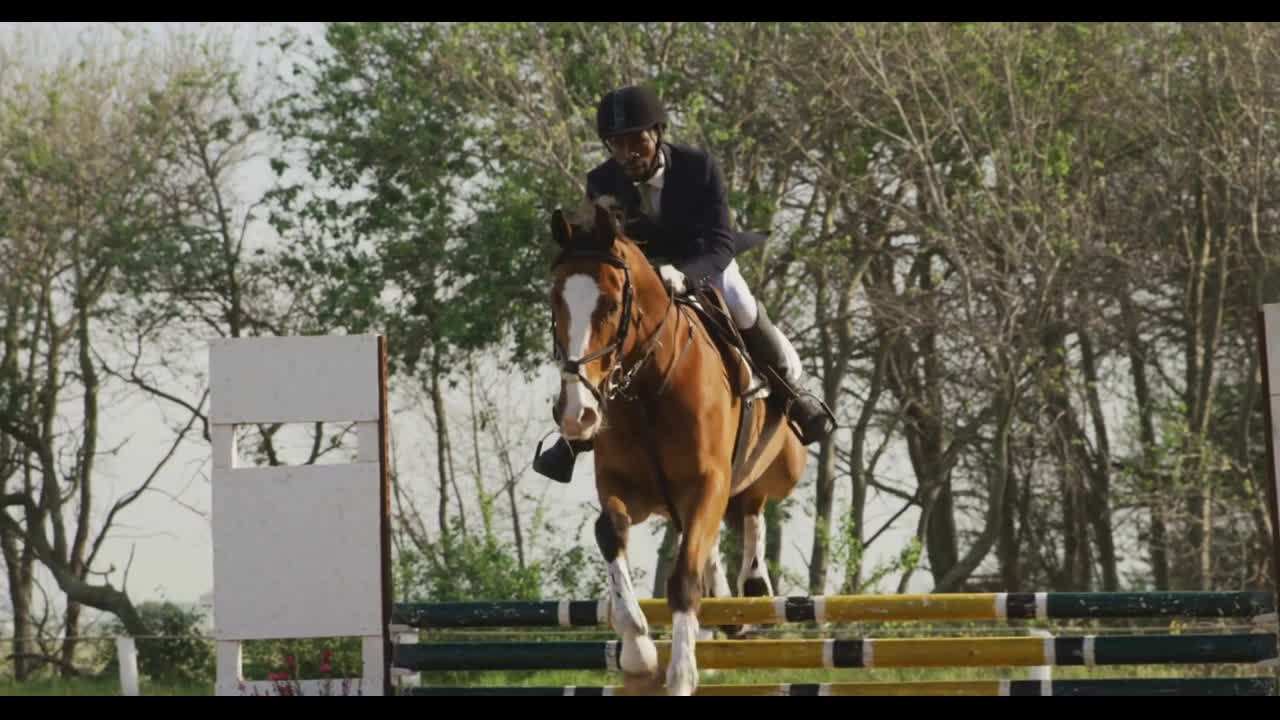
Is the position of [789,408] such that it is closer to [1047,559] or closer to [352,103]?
[352,103]

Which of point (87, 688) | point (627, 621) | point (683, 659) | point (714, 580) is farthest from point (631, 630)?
point (87, 688)

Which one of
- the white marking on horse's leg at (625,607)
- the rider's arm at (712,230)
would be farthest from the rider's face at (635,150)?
the white marking on horse's leg at (625,607)

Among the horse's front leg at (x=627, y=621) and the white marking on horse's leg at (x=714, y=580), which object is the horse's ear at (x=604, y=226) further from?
the white marking on horse's leg at (x=714, y=580)

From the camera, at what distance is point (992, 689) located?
6.33m

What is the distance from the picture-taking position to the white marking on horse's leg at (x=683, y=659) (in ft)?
19.5

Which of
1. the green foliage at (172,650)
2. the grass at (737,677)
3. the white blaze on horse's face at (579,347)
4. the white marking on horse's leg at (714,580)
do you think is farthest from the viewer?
the green foliage at (172,650)

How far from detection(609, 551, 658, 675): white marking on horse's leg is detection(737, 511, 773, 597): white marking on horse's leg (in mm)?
1810

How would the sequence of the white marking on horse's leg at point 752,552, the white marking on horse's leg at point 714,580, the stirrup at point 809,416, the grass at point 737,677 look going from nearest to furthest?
the white marking on horse's leg at point 714,580 → the stirrup at point 809,416 → the white marking on horse's leg at point 752,552 → the grass at point 737,677

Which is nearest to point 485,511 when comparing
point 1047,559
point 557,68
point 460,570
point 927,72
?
point 460,570

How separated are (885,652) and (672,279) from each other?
4.75 ft

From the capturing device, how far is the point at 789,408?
24.5 feet

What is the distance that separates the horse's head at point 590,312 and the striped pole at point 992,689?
3.60ft

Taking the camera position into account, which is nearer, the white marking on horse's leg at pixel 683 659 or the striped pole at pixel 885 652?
the white marking on horse's leg at pixel 683 659

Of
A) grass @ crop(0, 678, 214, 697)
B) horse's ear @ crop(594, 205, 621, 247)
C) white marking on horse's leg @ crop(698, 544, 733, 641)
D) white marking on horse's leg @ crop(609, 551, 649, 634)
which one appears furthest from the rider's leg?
grass @ crop(0, 678, 214, 697)
